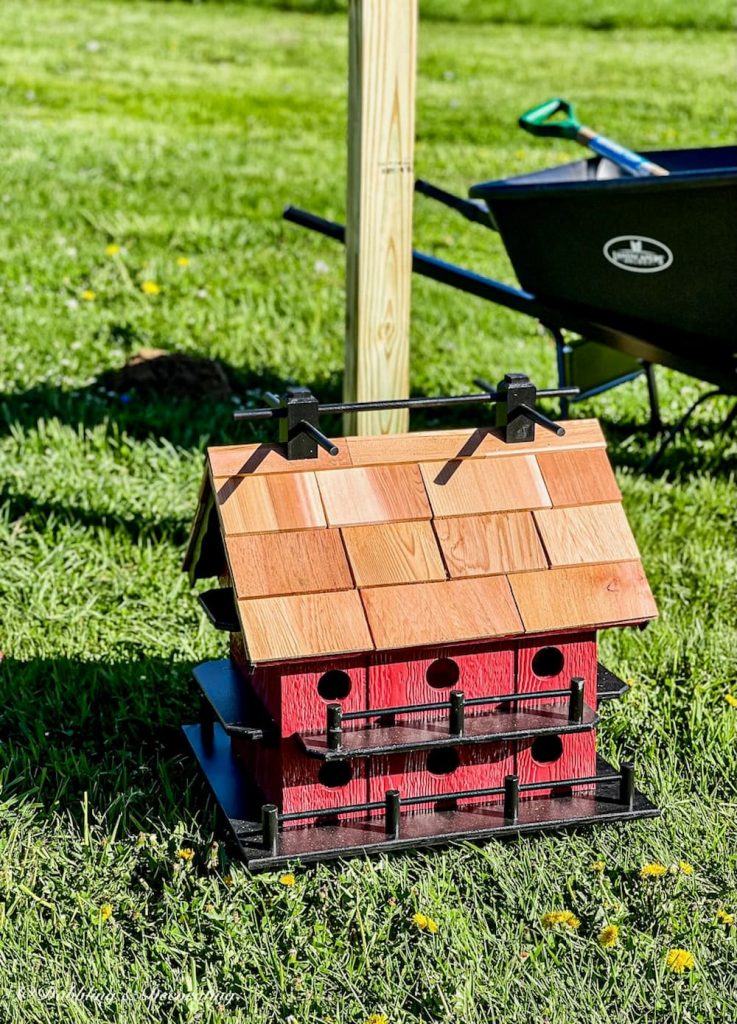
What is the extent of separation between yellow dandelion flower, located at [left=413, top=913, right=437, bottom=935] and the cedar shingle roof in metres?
0.46

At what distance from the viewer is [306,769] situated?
227cm

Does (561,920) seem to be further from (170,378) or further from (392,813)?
(170,378)

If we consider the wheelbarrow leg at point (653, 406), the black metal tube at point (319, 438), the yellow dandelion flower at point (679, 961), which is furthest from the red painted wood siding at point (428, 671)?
the wheelbarrow leg at point (653, 406)

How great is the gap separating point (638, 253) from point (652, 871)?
191cm

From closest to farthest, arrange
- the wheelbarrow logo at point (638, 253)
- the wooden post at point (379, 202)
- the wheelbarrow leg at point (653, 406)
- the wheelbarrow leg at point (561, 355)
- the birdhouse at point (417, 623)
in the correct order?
the birdhouse at point (417, 623) < the wooden post at point (379, 202) < the wheelbarrow logo at point (638, 253) < the wheelbarrow leg at point (561, 355) < the wheelbarrow leg at point (653, 406)

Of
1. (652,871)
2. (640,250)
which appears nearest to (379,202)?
(640,250)

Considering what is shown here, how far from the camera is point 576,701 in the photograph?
2.30 metres

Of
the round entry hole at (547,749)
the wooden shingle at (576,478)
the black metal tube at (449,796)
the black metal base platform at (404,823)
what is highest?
the wooden shingle at (576,478)

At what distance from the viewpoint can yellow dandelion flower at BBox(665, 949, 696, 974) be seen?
2.08 metres

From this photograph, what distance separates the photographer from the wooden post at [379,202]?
10.1 feet

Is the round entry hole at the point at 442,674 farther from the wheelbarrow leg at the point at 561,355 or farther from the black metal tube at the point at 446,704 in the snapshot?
the wheelbarrow leg at the point at 561,355

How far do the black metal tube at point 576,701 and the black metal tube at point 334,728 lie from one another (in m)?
0.43

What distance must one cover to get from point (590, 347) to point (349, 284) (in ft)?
3.50

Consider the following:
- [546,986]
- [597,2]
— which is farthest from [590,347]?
[597,2]
